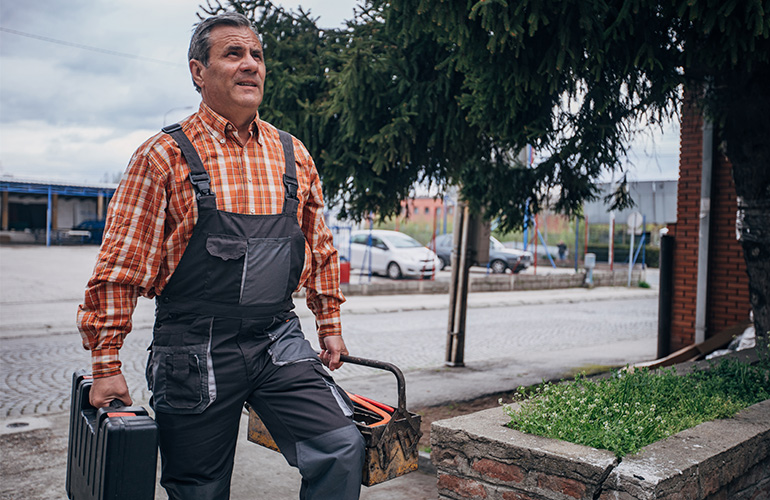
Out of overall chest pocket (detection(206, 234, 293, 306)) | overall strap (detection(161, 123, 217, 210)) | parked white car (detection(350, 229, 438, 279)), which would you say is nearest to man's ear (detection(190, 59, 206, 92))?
overall strap (detection(161, 123, 217, 210))

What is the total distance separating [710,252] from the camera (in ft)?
28.3

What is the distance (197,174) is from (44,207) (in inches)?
1826

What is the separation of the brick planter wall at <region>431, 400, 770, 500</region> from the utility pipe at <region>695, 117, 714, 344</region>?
214 inches

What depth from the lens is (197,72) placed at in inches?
100

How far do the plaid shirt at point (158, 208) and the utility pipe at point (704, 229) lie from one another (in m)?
7.19

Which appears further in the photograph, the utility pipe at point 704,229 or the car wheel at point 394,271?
the car wheel at point 394,271

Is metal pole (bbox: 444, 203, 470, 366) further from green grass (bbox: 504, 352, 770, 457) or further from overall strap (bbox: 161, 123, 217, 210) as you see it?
overall strap (bbox: 161, 123, 217, 210)

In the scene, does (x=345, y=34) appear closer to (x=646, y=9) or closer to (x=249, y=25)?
(x=646, y=9)

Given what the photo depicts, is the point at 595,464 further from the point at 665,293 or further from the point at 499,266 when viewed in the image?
the point at 499,266

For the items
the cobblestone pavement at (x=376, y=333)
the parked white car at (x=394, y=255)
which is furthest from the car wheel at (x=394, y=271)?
the cobblestone pavement at (x=376, y=333)

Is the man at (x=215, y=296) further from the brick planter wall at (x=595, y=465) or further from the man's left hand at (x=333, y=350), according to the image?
the brick planter wall at (x=595, y=465)

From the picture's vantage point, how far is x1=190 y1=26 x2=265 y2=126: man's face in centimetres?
248

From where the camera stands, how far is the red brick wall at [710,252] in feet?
27.6

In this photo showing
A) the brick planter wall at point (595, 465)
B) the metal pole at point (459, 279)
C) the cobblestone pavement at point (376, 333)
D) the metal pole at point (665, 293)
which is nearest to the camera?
the brick planter wall at point (595, 465)
